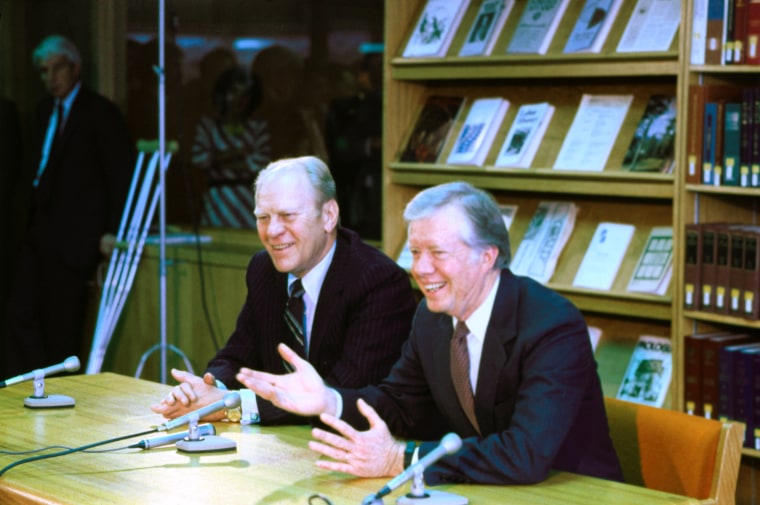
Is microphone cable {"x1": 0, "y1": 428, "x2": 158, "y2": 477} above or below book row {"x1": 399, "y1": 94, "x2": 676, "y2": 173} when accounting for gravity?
below

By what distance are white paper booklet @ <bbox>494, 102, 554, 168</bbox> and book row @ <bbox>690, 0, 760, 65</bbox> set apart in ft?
2.67

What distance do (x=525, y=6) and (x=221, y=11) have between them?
1913 mm

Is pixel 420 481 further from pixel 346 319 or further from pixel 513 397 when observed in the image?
pixel 346 319

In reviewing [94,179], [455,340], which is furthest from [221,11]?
[455,340]

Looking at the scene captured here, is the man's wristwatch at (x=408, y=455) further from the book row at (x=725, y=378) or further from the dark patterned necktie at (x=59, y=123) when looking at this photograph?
the dark patterned necktie at (x=59, y=123)

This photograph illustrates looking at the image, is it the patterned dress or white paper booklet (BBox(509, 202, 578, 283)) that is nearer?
white paper booklet (BBox(509, 202, 578, 283))

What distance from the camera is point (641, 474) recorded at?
9.48 ft

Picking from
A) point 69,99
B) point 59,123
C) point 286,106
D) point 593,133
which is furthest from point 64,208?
point 593,133

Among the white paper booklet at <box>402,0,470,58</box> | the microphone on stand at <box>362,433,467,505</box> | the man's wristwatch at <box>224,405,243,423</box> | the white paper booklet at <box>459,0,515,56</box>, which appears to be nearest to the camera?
the microphone on stand at <box>362,433,467,505</box>

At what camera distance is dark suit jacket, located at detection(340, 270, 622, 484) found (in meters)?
2.52

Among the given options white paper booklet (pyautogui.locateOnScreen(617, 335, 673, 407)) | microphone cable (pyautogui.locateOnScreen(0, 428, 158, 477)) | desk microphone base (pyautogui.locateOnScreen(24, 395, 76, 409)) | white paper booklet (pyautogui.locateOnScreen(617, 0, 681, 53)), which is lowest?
white paper booklet (pyautogui.locateOnScreen(617, 335, 673, 407))

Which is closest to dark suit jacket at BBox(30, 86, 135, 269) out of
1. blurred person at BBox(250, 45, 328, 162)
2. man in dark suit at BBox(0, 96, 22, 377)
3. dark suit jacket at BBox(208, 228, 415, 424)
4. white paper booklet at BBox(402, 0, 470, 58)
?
man in dark suit at BBox(0, 96, 22, 377)

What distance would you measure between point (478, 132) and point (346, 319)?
202 cm

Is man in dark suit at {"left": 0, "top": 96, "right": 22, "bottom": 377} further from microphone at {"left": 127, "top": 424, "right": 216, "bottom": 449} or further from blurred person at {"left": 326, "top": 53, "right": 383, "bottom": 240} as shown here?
microphone at {"left": 127, "top": 424, "right": 216, "bottom": 449}
